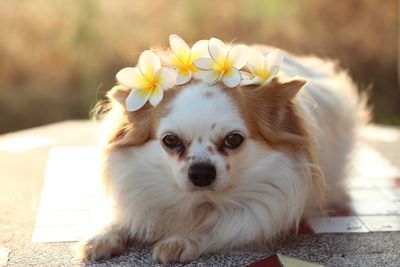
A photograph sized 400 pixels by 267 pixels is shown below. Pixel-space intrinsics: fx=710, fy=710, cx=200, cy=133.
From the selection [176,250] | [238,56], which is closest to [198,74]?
[238,56]

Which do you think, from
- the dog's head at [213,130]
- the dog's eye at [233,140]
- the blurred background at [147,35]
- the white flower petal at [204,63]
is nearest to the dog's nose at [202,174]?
the dog's head at [213,130]

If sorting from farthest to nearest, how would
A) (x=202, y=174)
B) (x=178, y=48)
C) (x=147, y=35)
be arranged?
(x=147, y=35) < (x=178, y=48) < (x=202, y=174)

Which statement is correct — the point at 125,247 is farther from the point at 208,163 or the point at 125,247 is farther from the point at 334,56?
the point at 334,56

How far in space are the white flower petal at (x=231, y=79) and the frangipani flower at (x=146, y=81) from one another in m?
0.18

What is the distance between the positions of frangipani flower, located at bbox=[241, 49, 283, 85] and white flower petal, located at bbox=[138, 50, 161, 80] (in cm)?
31

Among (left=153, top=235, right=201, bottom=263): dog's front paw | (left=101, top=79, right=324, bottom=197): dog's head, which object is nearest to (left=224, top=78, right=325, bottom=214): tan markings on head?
(left=101, top=79, right=324, bottom=197): dog's head

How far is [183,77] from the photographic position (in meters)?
2.39

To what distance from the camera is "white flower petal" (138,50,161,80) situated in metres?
2.44

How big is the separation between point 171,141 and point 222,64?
312mm

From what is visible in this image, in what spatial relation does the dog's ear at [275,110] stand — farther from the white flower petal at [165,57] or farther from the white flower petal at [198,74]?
the white flower petal at [165,57]

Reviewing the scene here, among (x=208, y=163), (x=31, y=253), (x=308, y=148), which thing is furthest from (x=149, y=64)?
(x=31, y=253)

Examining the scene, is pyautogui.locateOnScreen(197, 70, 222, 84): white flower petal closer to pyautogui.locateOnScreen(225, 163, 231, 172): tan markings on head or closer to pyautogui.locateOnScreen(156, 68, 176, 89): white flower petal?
pyautogui.locateOnScreen(156, 68, 176, 89): white flower petal

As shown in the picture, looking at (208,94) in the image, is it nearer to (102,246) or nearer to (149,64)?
(149,64)

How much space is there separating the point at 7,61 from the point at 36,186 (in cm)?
339
